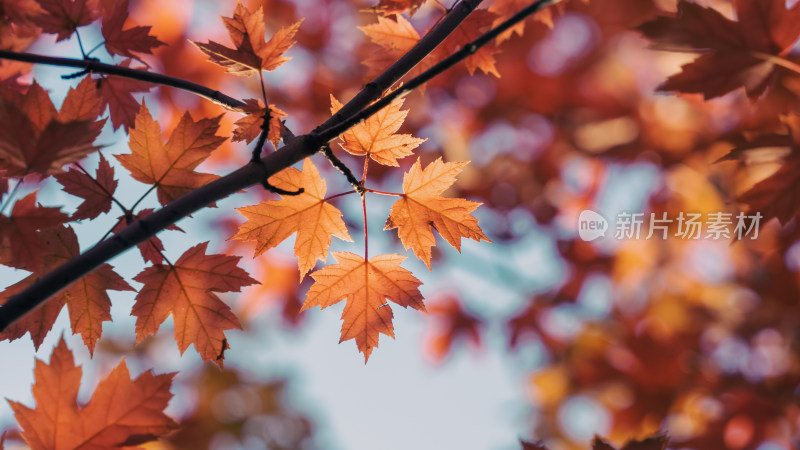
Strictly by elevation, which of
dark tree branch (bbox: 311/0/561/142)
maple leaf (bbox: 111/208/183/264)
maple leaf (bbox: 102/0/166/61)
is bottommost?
maple leaf (bbox: 111/208/183/264)

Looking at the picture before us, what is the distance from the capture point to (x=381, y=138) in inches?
47.6

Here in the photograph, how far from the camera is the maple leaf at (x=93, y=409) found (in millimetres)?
1170

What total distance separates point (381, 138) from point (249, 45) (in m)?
0.36

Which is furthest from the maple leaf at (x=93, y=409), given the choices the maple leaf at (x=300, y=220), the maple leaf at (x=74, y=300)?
the maple leaf at (x=300, y=220)

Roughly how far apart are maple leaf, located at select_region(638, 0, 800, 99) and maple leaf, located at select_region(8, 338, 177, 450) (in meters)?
1.59

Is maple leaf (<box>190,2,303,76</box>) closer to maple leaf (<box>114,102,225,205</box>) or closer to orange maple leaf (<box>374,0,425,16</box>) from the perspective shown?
maple leaf (<box>114,102,225,205</box>)

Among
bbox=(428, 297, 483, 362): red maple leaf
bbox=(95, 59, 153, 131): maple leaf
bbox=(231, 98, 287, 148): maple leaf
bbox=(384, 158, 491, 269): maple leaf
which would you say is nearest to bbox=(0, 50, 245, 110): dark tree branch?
bbox=(231, 98, 287, 148): maple leaf

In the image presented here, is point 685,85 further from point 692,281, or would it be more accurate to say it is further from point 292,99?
point 692,281

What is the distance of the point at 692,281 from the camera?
17.1 feet

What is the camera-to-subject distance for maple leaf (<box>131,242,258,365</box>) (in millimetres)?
1211

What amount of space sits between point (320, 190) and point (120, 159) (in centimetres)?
47

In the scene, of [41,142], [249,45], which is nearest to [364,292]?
[249,45]

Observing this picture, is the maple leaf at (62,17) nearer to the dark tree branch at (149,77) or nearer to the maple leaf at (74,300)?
the dark tree branch at (149,77)

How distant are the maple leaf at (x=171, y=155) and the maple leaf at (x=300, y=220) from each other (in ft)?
0.48
